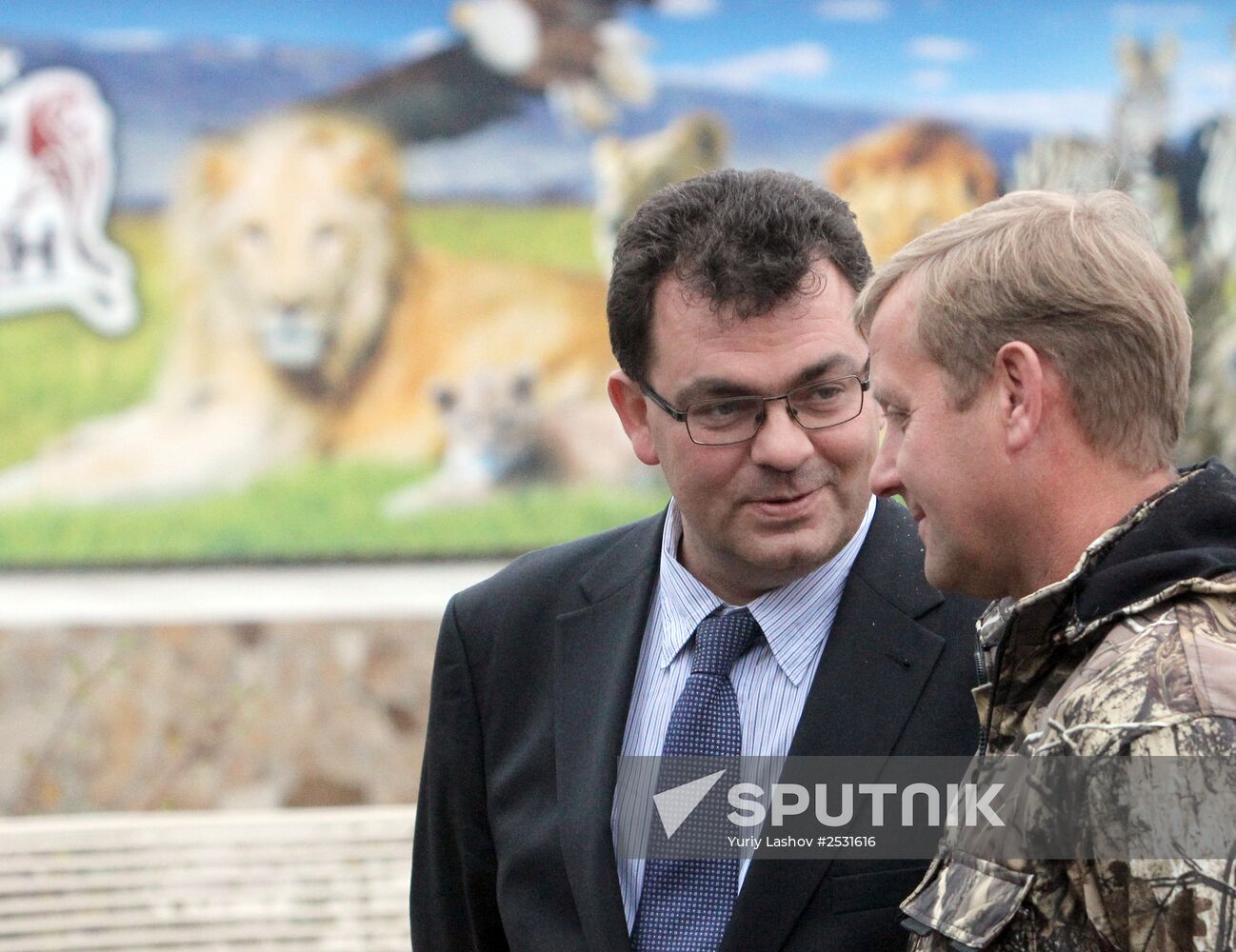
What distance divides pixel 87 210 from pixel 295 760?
2094 millimetres

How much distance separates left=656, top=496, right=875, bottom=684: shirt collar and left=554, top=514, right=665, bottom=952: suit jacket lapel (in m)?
0.06

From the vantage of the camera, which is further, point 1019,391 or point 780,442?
point 780,442

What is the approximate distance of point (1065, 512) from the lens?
143 cm

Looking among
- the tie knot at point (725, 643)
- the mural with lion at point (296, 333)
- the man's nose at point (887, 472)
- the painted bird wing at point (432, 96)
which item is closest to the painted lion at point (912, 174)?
the mural with lion at point (296, 333)

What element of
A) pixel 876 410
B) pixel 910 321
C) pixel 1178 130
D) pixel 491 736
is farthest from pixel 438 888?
pixel 1178 130

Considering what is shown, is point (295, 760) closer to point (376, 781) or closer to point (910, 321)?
point (376, 781)

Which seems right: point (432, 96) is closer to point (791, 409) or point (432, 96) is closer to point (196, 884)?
point (196, 884)

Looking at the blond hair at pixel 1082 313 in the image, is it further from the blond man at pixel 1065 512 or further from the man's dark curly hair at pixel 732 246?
the man's dark curly hair at pixel 732 246

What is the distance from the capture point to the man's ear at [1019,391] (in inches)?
55.6

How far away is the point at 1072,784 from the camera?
125cm

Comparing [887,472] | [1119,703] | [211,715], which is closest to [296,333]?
[211,715]

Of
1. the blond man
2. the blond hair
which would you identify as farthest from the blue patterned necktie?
the blond hair

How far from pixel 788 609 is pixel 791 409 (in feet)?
0.91

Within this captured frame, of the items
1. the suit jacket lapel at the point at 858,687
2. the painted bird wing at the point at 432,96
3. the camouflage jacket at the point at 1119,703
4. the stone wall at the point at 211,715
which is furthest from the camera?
the painted bird wing at the point at 432,96
